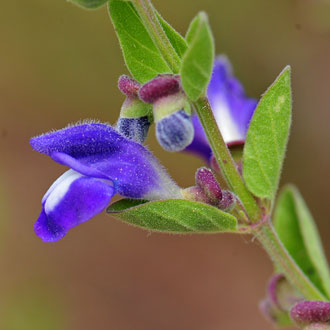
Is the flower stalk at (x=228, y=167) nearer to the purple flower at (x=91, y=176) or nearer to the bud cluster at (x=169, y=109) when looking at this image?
the bud cluster at (x=169, y=109)

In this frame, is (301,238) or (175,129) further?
(301,238)

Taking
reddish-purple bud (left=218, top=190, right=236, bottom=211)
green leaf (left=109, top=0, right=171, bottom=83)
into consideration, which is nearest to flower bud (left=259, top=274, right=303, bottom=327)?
reddish-purple bud (left=218, top=190, right=236, bottom=211)

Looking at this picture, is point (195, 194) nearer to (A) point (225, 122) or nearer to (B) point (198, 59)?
(B) point (198, 59)

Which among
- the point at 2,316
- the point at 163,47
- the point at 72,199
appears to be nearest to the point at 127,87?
the point at 163,47

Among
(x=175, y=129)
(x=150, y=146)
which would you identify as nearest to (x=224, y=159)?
(x=175, y=129)

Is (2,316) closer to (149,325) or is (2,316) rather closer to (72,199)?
(149,325)

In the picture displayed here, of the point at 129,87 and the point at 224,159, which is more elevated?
the point at 129,87

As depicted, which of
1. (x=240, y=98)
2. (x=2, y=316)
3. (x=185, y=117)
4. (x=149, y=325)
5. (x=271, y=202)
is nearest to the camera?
(x=185, y=117)

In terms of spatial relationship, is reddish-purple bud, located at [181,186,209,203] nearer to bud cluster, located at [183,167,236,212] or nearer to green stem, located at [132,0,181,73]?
bud cluster, located at [183,167,236,212]
